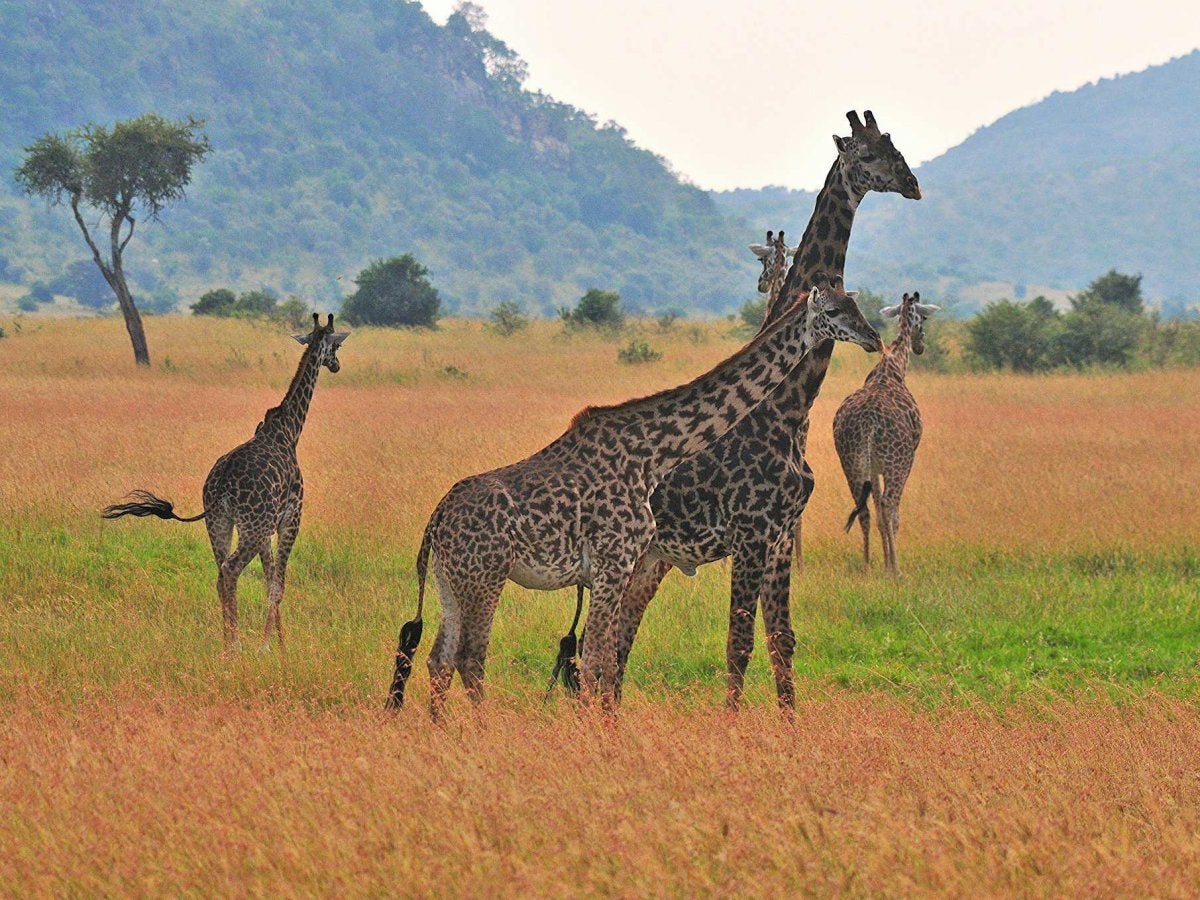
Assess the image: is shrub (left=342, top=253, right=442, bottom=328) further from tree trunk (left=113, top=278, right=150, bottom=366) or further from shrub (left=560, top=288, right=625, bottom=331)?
tree trunk (left=113, top=278, right=150, bottom=366)

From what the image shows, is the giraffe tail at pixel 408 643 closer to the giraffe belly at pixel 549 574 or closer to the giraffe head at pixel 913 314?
the giraffe belly at pixel 549 574

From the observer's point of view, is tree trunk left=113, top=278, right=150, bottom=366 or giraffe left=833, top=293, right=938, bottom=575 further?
tree trunk left=113, top=278, right=150, bottom=366

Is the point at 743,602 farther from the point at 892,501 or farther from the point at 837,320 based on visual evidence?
the point at 892,501

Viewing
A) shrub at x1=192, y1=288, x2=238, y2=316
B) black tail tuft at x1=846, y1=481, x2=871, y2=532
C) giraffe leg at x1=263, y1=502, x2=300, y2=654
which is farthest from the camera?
shrub at x1=192, y1=288, x2=238, y2=316

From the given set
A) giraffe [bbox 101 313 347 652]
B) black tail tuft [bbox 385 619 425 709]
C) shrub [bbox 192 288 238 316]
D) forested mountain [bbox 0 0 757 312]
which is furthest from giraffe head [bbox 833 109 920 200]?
forested mountain [bbox 0 0 757 312]

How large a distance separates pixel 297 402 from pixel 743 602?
12.7ft

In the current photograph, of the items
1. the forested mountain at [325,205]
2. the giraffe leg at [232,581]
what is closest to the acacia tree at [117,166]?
the giraffe leg at [232,581]

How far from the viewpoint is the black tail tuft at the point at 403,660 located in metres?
7.30

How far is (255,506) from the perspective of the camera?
384 inches

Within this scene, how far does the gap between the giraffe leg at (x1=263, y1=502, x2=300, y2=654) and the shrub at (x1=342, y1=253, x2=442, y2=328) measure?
39.6 metres

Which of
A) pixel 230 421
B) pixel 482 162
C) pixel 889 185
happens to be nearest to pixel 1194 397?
pixel 230 421

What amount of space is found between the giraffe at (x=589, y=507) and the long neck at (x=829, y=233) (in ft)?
4.09

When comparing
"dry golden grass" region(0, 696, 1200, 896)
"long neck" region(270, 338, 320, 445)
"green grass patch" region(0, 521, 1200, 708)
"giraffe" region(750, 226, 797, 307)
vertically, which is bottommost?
"green grass patch" region(0, 521, 1200, 708)

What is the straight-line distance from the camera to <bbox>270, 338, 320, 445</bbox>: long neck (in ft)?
34.0
